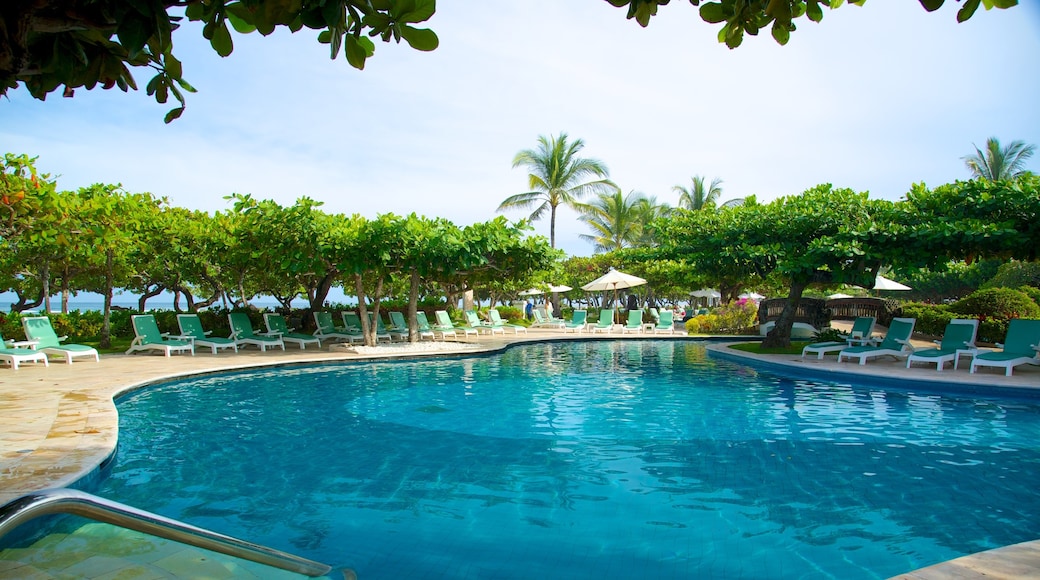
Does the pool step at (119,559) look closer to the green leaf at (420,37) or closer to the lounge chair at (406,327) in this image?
the green leaf at (420,37)

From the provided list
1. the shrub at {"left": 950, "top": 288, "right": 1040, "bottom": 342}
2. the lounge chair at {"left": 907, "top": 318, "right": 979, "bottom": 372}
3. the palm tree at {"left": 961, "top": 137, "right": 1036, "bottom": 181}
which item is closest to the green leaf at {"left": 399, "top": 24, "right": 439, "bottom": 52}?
the lounge chair at {"left": 907, "top": 318, "right": 979, "bottom": 372}

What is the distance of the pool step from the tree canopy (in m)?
1.67

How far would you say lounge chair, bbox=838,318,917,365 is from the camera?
1338 centimetres

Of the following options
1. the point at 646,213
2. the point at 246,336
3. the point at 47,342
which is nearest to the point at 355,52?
the point at 47,342

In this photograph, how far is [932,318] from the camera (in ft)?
63.2

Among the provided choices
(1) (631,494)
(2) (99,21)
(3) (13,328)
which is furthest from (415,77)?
(3) (13,328)

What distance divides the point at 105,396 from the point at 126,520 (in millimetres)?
7420

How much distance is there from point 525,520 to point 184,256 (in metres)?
16.3

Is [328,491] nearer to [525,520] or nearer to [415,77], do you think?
[525,520]

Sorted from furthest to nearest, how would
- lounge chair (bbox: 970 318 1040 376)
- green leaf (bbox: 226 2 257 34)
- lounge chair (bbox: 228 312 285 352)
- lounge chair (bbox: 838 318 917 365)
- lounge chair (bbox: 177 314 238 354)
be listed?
1. lounge chair (bbox: 228 312 285 352)
2. lounge chair (bbox: 177 314 238 354)
3. lounge chair (bbox: 838 318 917 365)
4. lounge chair (bbox: 970 318 1040 376)
5. green leaf (bbox: 226 2 257 34)

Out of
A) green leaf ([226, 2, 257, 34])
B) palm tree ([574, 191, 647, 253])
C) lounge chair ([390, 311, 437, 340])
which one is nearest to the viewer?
green leaf ([226, 2, 257, 34])

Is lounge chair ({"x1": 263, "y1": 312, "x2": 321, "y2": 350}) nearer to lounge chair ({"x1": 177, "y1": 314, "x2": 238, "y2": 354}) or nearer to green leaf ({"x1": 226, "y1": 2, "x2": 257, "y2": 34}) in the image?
lounge chair ({"x1": 177, "y1": 314, "x2": 238, "y2": 354})

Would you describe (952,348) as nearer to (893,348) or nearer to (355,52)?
(893,348)

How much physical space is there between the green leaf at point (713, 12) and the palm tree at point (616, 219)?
33.9 metres
